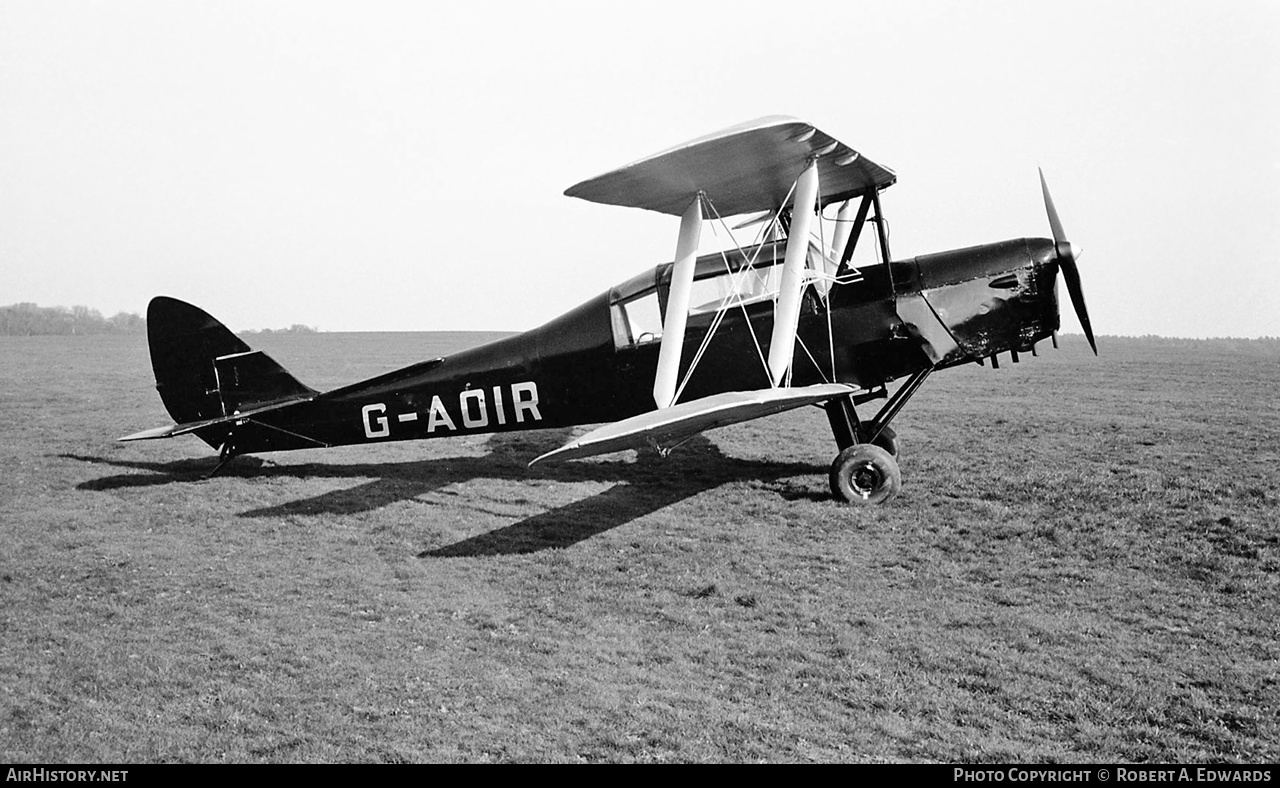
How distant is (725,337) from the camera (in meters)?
8.53

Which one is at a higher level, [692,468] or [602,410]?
[602,410]

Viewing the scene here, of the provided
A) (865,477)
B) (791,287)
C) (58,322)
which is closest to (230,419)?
(791,287)

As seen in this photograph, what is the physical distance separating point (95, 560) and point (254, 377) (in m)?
3.29

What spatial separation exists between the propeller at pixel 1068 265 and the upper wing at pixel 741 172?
5.32ft

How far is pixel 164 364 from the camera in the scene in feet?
31.4

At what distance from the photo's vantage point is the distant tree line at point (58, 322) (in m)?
76.2

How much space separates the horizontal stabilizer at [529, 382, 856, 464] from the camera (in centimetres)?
594

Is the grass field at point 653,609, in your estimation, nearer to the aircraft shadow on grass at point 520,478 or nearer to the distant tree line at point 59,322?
the aircraft shadow on grass at point 520,478

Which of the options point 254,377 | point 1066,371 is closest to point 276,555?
A: point 254,377

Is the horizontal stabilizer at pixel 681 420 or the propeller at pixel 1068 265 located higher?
the propeller at pixel 1068 265

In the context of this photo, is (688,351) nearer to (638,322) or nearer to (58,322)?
(638,322)

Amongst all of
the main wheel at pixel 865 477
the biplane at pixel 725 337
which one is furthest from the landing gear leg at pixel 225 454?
the main wheel at pixel 865 477
